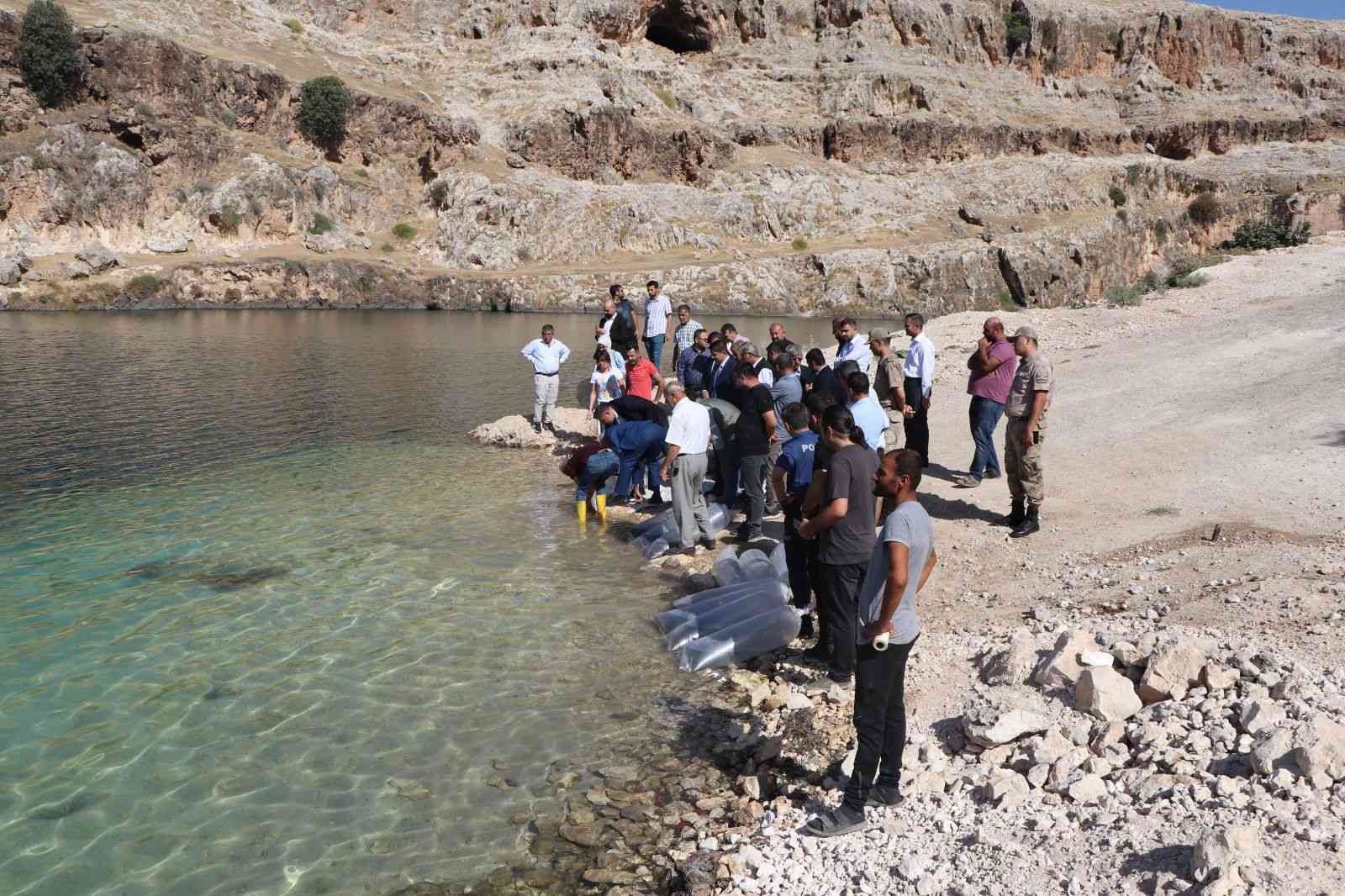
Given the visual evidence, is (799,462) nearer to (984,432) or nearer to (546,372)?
(984,432)

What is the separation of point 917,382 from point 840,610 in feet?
17.8

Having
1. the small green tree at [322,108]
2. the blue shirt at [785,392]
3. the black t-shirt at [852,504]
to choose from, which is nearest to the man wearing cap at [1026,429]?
the blue shirt at [785,392]

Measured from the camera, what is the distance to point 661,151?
65.6m

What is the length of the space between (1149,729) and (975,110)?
8303 centimetres

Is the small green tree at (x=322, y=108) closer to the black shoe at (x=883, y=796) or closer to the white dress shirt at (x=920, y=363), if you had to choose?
the white dress shirt at (x=920, y=363)

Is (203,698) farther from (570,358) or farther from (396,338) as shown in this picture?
(396,338)

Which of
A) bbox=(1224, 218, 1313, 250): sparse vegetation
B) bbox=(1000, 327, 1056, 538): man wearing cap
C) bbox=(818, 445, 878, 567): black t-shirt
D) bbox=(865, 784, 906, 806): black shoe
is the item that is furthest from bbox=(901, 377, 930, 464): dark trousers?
bbox=(1224, 218, 1313, 250): sparse vegetation

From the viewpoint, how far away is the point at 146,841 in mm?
5672

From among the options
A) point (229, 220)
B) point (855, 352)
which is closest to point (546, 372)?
point (855, 352)

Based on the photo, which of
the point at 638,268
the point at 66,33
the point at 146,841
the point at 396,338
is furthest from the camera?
the point at 638,268

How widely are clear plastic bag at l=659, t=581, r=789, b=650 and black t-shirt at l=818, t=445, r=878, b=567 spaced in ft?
6.49

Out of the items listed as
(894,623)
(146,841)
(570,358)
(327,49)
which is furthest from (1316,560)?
(327,49)

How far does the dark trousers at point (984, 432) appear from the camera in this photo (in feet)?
38.2

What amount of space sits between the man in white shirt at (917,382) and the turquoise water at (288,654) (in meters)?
3.94
